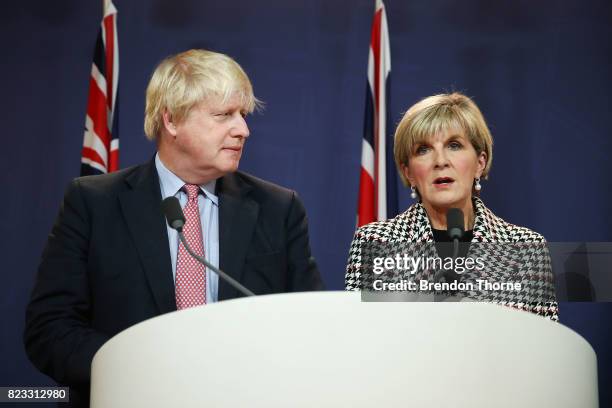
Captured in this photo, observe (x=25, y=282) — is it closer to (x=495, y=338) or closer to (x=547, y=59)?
(x=547, y=59)

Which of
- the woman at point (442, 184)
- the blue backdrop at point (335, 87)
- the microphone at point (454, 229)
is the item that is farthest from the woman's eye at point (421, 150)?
the blue backdrop at point (335, 87)

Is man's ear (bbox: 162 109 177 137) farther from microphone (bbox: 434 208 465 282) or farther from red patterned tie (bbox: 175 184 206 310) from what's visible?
microphone (bbox: 434 208 465 282)

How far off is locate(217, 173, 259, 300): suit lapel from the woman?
342 mm

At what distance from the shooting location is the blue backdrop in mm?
4285

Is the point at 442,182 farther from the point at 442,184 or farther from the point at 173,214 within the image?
the point at 173,214

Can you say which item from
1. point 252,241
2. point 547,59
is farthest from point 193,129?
point 547,59

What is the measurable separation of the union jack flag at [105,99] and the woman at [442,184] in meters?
1.43

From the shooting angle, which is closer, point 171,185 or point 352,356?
point 352,356

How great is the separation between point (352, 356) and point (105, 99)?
2.81 m

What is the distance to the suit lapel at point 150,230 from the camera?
2512 millimetres

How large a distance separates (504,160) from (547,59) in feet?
1.63

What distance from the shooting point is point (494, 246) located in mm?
2797
